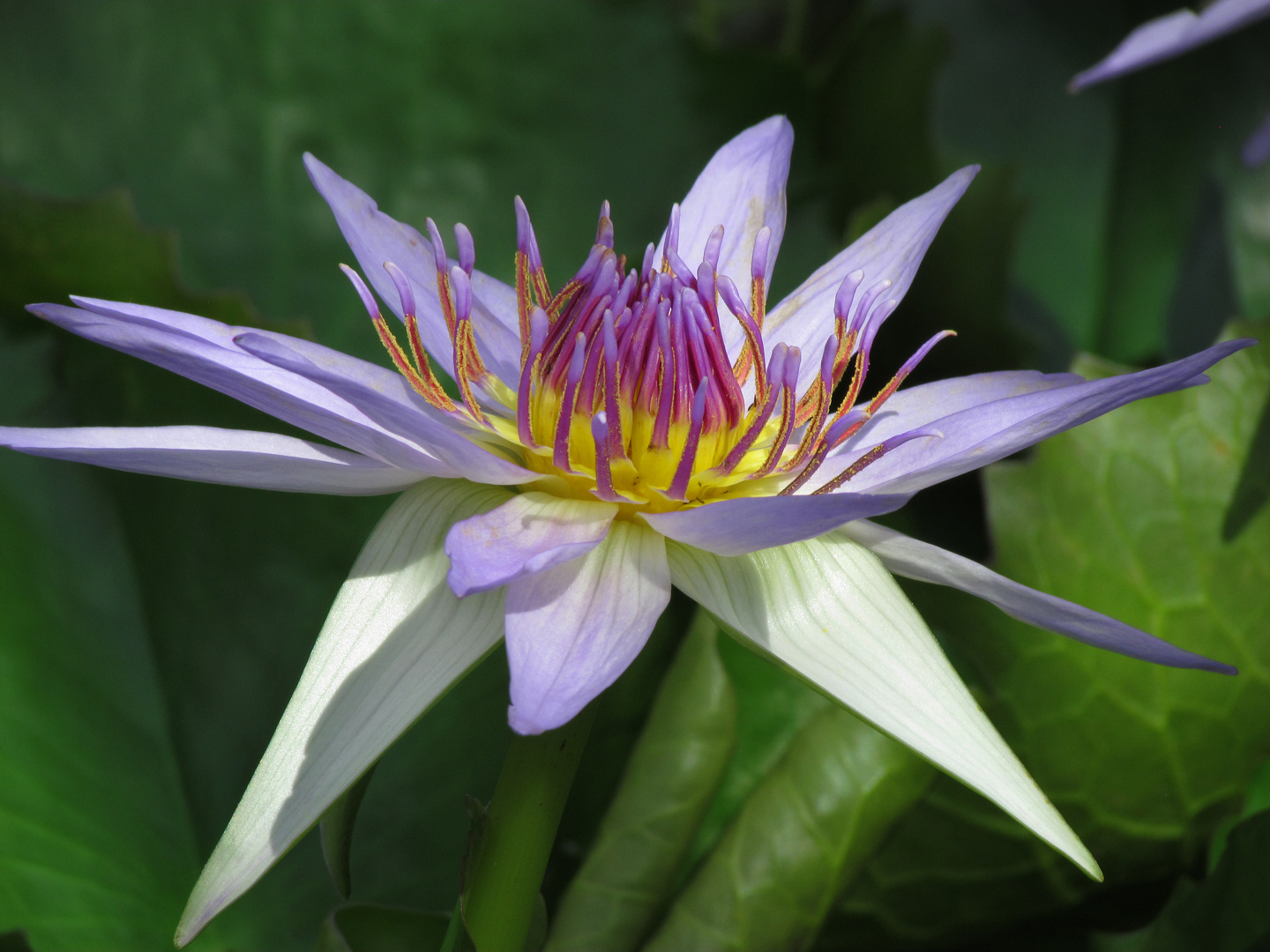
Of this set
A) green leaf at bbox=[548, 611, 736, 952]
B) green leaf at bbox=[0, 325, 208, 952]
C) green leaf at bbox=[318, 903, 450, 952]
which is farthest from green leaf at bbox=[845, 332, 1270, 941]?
green leaf at bbox=[0, 325, 208, 952]

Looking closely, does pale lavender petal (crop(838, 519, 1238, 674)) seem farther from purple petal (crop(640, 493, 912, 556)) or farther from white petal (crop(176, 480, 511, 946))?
white petal (crop(176, 480, 511, 946))

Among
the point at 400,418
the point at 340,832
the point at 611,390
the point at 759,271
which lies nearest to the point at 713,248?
the point at 759,271

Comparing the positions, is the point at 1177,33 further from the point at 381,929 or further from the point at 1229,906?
the point at 381,929

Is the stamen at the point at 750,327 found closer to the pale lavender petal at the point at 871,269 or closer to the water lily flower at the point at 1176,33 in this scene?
the pale lavender petal at the point at 871,269

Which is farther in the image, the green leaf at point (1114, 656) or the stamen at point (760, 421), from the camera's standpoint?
the green leaf at point (1114, 656)

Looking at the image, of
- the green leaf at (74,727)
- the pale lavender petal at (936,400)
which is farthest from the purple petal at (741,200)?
the green leaf at (74,727)

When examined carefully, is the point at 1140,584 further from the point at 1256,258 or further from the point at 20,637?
the point at 20,637
